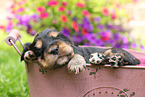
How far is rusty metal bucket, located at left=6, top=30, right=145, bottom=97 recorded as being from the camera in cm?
146

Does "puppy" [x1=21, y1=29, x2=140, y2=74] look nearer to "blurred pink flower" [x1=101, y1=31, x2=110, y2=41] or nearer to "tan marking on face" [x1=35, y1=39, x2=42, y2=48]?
"tan marking on face" [x1=35, y1=39, x2=42, y2=48]

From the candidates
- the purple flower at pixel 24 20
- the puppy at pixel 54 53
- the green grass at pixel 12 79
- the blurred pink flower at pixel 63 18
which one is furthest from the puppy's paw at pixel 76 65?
the purple flower at pixel 24 20

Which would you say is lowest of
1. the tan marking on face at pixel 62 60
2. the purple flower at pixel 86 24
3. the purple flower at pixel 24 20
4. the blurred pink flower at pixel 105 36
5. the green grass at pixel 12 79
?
the green grass at pixel 12 79

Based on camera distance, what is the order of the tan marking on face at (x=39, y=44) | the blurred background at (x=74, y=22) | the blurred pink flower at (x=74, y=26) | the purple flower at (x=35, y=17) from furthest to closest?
the purple flower at (x=35, y=17) → the blurred background at (x=74, y=22) → the blurred pink flower at (x=74, y=26) → the tan marking on face at (x=39, y=44)

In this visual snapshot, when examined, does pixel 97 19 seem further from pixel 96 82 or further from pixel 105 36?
pixel 96 82

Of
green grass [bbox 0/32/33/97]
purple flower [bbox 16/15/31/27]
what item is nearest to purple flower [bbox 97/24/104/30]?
purple flower [bbox 16/15/31/27]

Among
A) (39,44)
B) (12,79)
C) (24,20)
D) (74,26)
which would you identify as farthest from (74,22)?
(39,44)

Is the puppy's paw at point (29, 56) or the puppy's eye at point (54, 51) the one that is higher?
the puppy's eye at point (54, 51)

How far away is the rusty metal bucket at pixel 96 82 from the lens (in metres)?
1.46

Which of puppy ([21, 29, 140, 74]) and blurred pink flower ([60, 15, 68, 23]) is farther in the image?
blurred pink flower ([60, 15, 68, 23])

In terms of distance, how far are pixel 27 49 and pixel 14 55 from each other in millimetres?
2686

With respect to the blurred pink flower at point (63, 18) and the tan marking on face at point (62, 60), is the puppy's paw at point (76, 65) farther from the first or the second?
the blurred pink flower at point (63, 18)

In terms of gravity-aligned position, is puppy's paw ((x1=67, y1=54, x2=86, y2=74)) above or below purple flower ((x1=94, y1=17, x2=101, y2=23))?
above

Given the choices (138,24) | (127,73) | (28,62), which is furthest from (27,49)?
(138,24)
